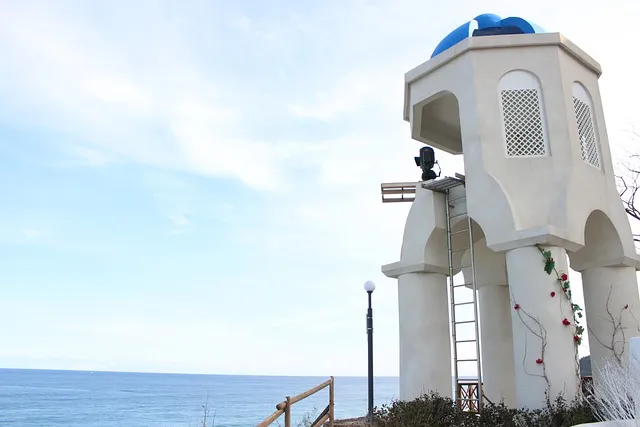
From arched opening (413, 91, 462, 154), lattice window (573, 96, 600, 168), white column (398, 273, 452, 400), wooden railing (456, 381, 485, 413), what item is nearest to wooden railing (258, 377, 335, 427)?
white column (398, 273, 452, 400)

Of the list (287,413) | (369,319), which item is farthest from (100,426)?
(287,413)

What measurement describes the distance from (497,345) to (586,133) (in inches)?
209

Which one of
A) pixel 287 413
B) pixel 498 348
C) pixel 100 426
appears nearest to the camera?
pixel 287 413

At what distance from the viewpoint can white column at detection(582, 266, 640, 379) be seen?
10.7m

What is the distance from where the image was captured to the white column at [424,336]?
1102 centimetres

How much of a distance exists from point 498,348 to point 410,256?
3.89m

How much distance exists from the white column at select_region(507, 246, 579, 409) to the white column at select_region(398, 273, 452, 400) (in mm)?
1968

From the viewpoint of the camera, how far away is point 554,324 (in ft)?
30.1

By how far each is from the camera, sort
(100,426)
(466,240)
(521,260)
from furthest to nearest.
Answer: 1. (100,426)
2. (466,240)
3. (521,260)

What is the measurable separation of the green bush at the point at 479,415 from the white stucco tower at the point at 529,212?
28 cm

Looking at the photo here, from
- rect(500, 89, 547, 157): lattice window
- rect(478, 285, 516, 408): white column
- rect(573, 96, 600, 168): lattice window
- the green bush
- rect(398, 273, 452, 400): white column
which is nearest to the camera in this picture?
the green bush

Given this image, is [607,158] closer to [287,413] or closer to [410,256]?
[410,256]

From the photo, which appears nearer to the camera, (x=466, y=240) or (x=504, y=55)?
(x=504, y=55)

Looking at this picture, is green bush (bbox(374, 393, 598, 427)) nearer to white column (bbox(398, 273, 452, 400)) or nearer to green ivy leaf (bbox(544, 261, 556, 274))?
white column (bbox(398, 273, 452, 400))
